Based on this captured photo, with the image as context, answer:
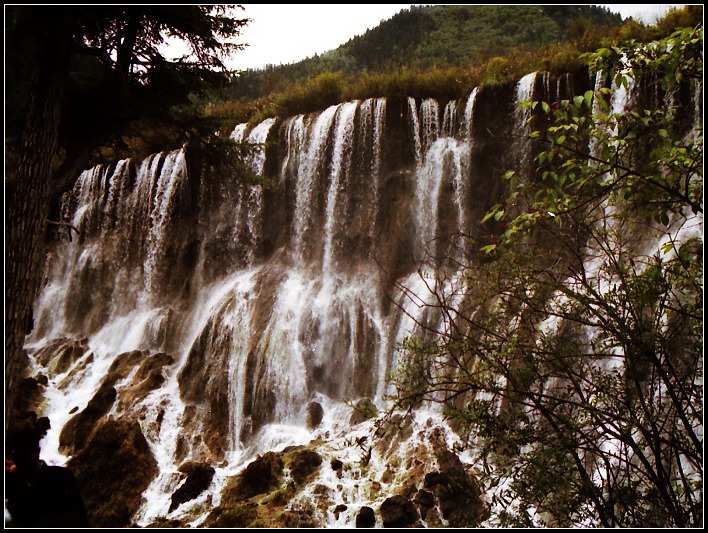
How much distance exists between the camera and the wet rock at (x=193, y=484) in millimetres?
8297

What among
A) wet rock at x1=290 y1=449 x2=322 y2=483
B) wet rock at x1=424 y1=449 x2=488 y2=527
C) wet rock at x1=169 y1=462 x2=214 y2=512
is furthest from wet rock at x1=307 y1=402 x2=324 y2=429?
wet rock at x1=424 y1=449 x2=488 y2=527

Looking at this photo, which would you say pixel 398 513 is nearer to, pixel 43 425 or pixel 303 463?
pixel 303 463

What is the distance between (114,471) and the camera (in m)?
9.18

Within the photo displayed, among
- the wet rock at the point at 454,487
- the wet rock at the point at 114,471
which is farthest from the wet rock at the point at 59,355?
the wet rock at the point at 454,487

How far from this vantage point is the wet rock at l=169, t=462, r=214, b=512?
8.30 meters

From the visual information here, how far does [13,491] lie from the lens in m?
3.31

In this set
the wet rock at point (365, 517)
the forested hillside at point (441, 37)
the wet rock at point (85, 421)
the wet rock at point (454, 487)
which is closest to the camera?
the wet rock at point (454, 487)

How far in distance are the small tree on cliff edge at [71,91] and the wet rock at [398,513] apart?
5.27m

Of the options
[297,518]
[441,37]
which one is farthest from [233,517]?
[441,37]

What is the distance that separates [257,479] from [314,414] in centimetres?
228

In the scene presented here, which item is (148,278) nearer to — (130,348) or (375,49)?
(130,348)

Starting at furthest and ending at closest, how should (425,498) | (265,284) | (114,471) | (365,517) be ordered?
(265,284) < (114,471) < (425,498) < (365,517)

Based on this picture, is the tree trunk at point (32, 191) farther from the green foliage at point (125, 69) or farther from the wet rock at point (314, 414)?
the wet rock at point (314, 414)

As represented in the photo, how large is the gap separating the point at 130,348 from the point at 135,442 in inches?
181
